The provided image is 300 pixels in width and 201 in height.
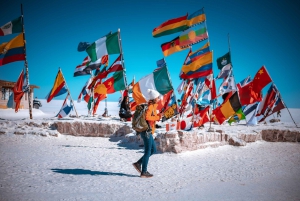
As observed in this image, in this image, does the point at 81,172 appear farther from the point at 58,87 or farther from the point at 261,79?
the point at 261,79

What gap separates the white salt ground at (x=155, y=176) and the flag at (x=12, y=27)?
25.2ft

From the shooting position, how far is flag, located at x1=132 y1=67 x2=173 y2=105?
758 cm

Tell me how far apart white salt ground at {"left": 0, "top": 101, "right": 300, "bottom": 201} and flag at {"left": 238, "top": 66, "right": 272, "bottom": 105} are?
9.64 ft

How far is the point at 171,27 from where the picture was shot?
8922mm

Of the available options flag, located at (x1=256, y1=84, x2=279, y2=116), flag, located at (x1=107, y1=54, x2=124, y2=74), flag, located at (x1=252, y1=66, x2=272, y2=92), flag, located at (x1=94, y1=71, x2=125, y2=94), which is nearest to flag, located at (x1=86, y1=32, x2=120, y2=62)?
flag, located at (x1=107, y1=54, x2=124, y2=74)

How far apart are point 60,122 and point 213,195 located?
28.0 ft

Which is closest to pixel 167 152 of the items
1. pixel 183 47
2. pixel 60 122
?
pixel 183 47

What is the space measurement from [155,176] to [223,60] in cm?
888

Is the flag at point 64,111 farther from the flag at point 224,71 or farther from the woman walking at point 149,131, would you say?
the flag at point 224,71

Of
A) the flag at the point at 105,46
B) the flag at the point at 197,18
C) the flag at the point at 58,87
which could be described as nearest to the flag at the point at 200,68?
the flag at the point at 197,18

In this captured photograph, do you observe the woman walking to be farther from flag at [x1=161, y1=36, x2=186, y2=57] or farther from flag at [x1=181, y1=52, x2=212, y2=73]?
flag at [x1=161, y1=36, x2=186, y2=57]

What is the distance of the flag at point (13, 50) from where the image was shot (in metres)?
9.97

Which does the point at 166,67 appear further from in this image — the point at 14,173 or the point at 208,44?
the point at 14,173

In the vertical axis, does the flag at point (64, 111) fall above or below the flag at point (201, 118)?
above
